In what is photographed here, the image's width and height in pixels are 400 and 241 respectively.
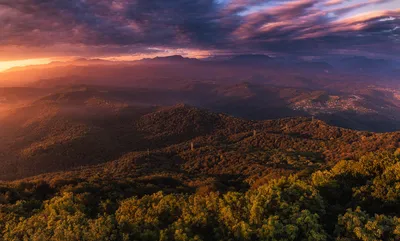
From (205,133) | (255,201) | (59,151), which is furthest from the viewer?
(205,133)

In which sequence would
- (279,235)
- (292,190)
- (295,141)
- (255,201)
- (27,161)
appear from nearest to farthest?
1. (279,235)
2. (255,201)
3. (292,190)
4. (295,141)
5. (27,161)

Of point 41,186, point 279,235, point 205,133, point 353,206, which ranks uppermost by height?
point 279,235

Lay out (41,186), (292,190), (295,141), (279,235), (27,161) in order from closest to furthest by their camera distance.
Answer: (279,235), (292,190), (41,186), (295,141), (27,161)

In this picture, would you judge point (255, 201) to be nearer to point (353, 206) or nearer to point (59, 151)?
point (353, 206)

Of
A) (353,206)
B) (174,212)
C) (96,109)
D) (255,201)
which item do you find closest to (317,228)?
(255,201)

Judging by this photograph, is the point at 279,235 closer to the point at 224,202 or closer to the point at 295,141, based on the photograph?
the point at 224,202

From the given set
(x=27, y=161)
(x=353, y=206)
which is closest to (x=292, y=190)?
(x=353, y=206)

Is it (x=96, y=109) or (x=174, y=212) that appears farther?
(x=96, y=109)

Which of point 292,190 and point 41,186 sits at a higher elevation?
point 292,190

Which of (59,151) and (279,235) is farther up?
(279,235)
